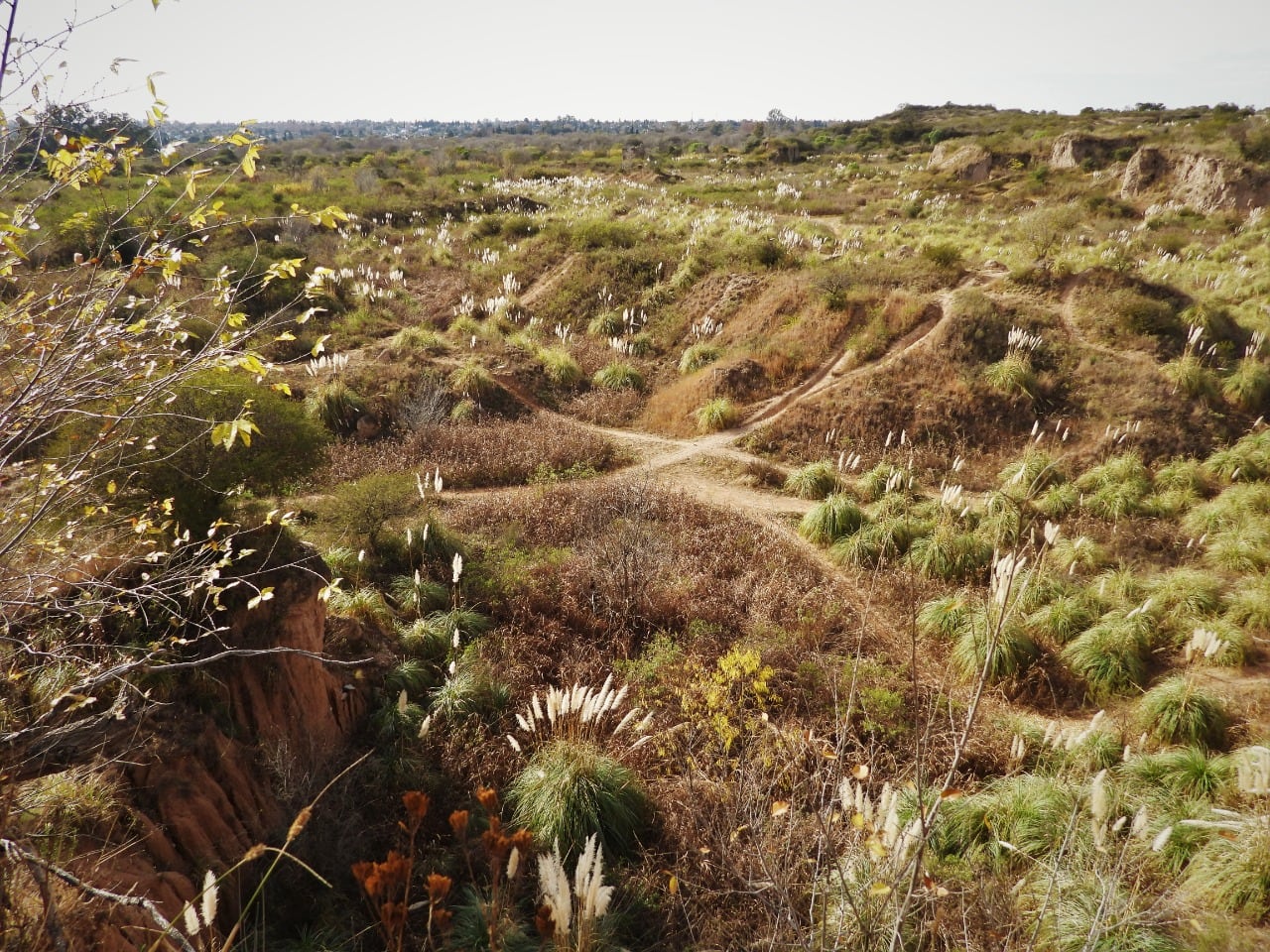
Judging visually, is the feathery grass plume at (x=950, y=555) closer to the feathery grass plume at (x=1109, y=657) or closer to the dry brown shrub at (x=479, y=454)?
the feathery grass plume at (x=1109, y=657)

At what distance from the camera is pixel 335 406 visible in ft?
48.1

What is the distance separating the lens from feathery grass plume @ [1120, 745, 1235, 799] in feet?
17.0

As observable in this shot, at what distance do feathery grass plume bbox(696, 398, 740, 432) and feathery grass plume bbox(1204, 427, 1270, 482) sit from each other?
943cm

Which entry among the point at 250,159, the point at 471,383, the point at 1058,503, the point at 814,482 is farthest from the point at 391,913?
the point at 471,383

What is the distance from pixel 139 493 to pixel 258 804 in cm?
312

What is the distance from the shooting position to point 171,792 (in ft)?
14.9

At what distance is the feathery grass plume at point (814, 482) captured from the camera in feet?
41.8

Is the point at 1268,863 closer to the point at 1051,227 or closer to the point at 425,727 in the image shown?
the point at 425,727

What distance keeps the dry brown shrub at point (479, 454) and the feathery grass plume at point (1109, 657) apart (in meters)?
8.91

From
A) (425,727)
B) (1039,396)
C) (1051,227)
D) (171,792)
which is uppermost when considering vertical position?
(1051,227)

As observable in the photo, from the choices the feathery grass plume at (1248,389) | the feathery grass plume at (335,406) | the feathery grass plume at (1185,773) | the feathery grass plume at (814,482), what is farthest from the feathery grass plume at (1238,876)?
the feathery grass plume at (335,406)

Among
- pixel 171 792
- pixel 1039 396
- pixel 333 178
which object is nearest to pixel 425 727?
pixel 171 792

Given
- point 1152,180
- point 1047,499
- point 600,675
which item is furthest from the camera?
point 1152,180

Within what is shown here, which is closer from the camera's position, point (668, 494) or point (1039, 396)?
point (668, 494)
